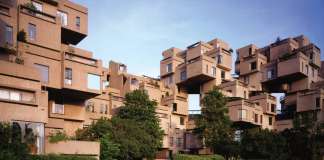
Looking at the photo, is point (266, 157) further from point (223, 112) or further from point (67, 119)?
point (67, 119)

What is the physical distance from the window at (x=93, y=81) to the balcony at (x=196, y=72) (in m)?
27.4

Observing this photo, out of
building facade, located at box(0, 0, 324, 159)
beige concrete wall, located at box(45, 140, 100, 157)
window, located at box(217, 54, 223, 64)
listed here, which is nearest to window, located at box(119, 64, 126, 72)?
building facade, located at box(0, 0, 324, 159)

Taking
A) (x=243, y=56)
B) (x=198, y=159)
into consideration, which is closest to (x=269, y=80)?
(x=243, y=56)

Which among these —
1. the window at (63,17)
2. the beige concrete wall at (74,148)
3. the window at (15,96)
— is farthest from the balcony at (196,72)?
the window at (15,96)

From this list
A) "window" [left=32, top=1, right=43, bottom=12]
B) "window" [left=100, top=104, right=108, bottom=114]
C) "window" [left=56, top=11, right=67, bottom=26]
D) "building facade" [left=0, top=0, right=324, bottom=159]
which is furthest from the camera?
"window" [left=100, top=104, right=108, bottom=114]

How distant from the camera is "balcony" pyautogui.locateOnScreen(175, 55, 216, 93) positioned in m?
66.8

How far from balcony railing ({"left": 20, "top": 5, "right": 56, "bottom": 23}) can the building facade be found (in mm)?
86

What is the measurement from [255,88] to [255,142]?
23039 millimetres

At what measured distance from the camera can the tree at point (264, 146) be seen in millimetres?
53312

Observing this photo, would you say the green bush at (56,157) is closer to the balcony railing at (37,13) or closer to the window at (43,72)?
the window at (43,72)

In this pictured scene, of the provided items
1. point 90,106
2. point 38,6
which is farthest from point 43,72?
point 90,106

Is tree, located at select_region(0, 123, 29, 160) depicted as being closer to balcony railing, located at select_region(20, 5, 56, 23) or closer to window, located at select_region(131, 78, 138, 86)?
balcony railing, located at select_region(20, 5, 56, 23)

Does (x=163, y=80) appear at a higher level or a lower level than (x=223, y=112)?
higher

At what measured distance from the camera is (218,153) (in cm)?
5422
